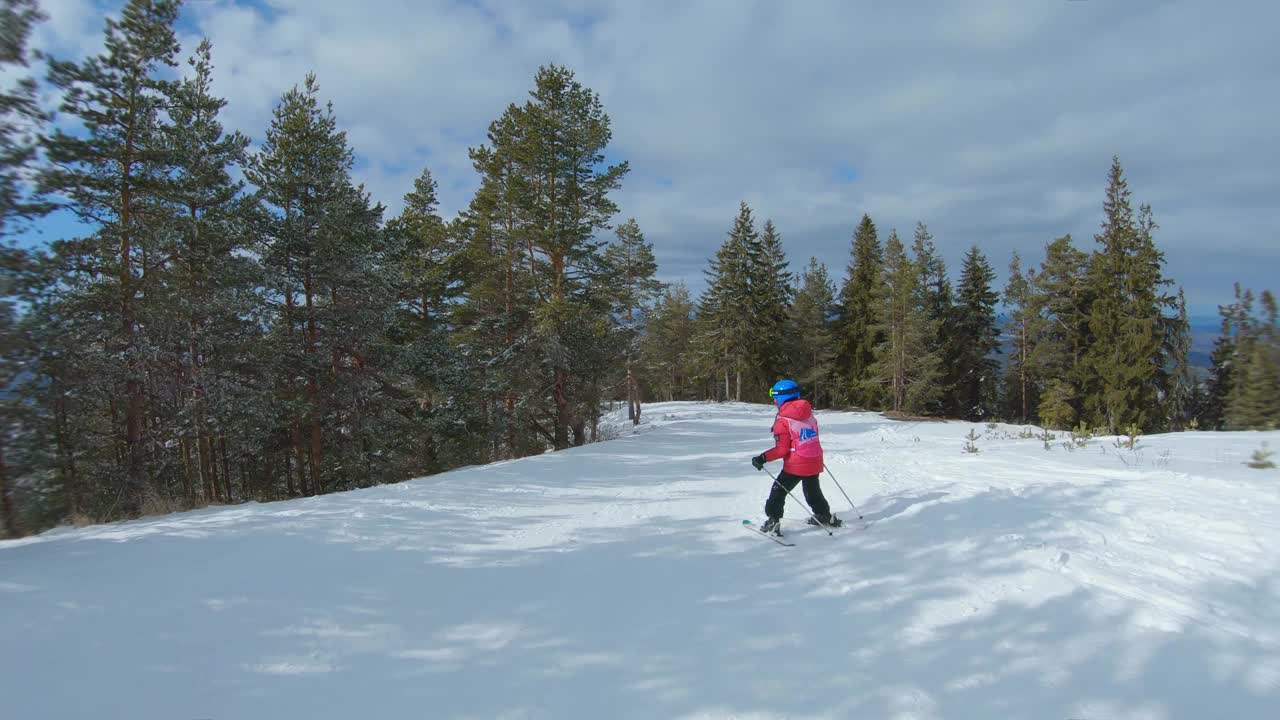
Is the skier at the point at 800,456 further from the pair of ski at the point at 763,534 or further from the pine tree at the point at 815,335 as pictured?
the pine tree at the point at 815,335

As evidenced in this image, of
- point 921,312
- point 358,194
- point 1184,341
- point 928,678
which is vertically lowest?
point 928,678

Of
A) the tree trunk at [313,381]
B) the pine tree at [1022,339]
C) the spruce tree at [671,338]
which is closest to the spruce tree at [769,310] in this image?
the spruce tree at [671,338]

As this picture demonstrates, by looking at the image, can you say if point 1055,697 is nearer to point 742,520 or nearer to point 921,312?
point 742,520

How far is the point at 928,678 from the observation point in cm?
310

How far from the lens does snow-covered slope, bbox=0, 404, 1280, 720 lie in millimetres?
2912

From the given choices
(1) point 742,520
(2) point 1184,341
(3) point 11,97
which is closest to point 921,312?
(2) point 1184,341

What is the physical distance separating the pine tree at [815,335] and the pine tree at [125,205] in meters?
36.9

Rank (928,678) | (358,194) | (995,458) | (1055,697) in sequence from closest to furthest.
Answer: (1055,697), (928,678), (995,458), (358,194)

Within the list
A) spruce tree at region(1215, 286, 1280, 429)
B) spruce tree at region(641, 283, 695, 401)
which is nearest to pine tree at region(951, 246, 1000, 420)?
spruce tree at region(641, 283, 695, 401)

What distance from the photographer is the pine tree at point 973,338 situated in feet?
119

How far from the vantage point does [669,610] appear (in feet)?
13.1

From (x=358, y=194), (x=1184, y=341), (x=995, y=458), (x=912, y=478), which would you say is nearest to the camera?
(x=912, y=478)

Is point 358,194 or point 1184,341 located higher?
point 358,194

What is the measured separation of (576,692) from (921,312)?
34.7 meters
